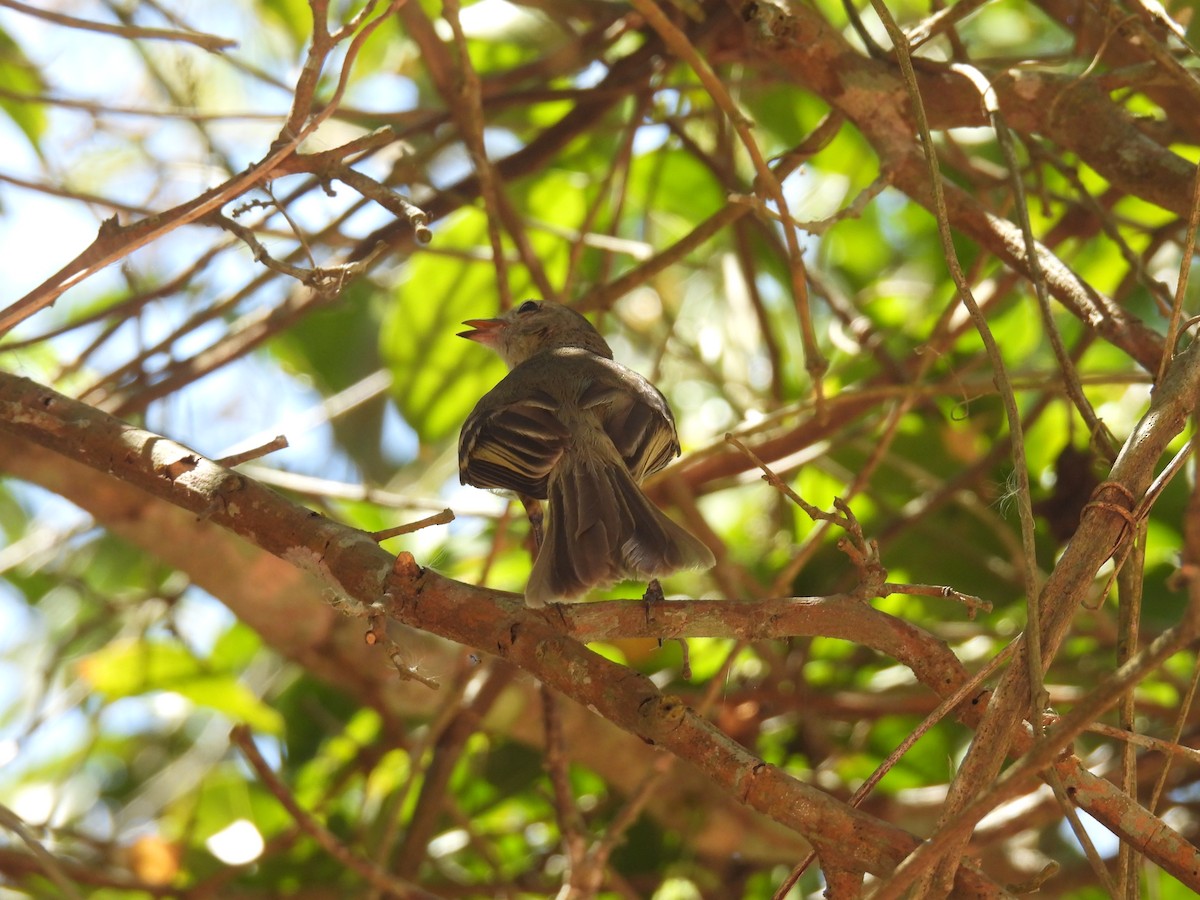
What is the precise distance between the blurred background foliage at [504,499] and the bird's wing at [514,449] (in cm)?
66

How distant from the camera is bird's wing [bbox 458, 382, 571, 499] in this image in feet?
8.86

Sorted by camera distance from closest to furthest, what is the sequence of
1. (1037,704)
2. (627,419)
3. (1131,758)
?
(1037,704)
(1131,758)
(627,419)

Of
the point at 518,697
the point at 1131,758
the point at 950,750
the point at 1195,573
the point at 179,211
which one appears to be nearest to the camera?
the point at 1195,573

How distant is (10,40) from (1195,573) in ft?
13.0

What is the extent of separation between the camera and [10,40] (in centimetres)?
408

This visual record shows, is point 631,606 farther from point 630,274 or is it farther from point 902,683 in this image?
point 902,683

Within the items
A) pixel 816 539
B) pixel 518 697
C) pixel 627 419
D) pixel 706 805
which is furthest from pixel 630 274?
pixel 706 805

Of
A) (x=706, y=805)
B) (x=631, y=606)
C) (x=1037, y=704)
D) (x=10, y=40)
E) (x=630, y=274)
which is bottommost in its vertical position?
(x=1037, y=704)

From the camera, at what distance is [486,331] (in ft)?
13.1

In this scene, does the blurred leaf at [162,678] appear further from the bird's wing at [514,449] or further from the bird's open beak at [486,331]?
the bird's wing at [514,449]

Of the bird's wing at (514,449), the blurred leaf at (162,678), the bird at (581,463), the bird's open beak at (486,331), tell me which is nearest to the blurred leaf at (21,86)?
the bird's open beak at (486,331)

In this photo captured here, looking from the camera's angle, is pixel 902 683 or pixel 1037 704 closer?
pixel 1037 704

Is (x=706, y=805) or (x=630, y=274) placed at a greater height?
(x=630, y=274)

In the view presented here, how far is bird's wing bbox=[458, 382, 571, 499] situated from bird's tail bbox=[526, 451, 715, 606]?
0.05m
